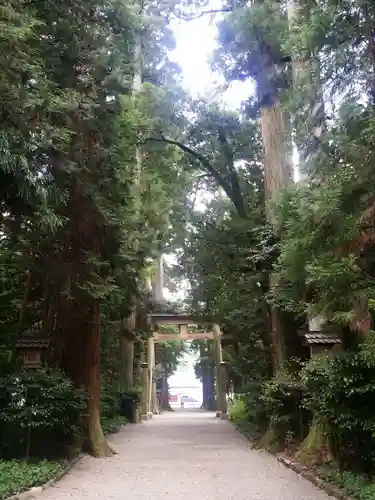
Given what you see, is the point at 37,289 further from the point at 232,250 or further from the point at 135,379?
the point at 135,379

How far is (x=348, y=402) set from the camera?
598cm

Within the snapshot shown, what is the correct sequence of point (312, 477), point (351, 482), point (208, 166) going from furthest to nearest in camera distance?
point (208, 166)
point (312, 477)
point (351, 482)

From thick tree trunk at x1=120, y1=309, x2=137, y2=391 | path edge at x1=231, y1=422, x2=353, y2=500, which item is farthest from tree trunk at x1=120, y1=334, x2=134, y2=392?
path edge at x1=231, y1=422, x2=353, y2=500

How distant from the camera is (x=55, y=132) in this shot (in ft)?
20.8

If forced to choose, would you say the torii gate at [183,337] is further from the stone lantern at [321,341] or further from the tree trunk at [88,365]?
the stone lantern at [321,341]

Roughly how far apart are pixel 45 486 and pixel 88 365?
11.3ft

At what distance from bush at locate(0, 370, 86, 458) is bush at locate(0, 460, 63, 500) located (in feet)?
1.78

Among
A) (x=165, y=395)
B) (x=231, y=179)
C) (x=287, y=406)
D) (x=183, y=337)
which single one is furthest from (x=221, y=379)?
(x=165, y=395)

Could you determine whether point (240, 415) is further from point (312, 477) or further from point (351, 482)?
point (351, 482)

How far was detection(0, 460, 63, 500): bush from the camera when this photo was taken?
6.03 meters

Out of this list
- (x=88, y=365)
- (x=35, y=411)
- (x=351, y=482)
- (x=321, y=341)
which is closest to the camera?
(x=351, y=482)

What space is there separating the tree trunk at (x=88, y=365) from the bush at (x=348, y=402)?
4.86m

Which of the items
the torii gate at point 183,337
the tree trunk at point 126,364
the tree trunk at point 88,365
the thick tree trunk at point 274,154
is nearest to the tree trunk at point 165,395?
the torii gate at point 183,337

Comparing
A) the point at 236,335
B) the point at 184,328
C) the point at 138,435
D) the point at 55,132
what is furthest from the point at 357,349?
the point at 184,328
